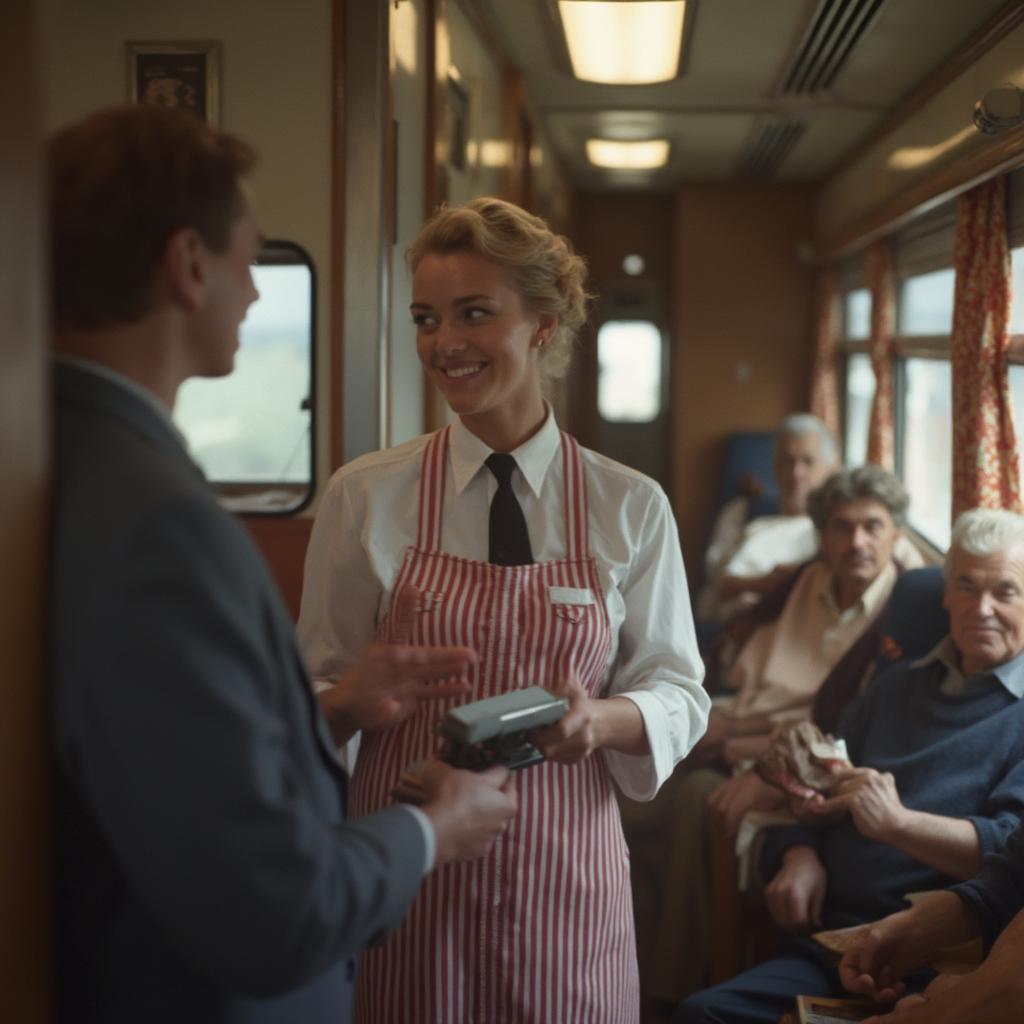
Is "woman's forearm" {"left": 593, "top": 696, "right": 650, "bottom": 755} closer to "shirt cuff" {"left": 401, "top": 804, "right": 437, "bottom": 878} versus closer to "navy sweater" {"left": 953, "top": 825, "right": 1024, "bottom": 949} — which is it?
"shirt cuff" {"left": 401, "top": 804, "right": 437, "bottom": 878}

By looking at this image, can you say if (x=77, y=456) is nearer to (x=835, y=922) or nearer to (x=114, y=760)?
(x=114, y=760)

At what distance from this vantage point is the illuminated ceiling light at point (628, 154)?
667 cm

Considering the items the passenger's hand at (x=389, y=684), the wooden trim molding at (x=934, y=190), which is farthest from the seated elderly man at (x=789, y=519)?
the passenger's hand at (x=389, y=684)

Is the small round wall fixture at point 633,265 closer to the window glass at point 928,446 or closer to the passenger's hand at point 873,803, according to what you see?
the window glass at point 928,446

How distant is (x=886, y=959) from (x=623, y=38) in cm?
325

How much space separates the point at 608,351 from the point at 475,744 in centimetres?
805

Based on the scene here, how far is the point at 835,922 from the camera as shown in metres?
2.71

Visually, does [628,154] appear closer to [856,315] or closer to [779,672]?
[856,315]

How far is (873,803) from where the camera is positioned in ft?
8.41

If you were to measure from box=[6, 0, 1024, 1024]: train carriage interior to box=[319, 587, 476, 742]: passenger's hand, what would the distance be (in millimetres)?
504

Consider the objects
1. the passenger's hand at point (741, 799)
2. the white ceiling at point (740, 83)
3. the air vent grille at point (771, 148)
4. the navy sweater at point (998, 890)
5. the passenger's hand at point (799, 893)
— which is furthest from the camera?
the air vent grille at point (771, 148)

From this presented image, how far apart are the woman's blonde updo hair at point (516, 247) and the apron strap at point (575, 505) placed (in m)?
0.23

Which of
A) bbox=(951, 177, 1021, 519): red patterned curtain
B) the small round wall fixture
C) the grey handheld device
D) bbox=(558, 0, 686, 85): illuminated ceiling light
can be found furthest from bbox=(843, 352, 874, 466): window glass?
the grey handheld device

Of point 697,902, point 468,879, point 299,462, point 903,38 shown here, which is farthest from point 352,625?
point 903,38
